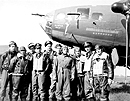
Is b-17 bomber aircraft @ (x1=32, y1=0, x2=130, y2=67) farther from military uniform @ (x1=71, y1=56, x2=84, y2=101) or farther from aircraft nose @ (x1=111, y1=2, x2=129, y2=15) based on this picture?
military uniform @ (x1=71, y1=56, x2=84, y2=101)

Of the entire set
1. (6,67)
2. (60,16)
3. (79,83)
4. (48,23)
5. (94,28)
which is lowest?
(79,83)

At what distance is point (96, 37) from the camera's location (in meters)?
10.7

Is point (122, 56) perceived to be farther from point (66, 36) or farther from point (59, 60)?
point (59, 60)

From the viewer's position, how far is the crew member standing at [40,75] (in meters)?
7.37

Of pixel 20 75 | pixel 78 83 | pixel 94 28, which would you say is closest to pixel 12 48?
pixel 20 75

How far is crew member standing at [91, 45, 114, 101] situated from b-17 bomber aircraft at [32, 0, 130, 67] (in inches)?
149

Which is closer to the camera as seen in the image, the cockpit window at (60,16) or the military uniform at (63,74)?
the military uniform at (63,74)

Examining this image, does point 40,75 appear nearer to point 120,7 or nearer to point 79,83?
point 79,83

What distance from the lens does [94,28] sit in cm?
1063

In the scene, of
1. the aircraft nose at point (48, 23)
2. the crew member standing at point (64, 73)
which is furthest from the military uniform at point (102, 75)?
the aircraft nose at point (48, 23)

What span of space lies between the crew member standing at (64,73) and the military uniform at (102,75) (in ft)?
2.85

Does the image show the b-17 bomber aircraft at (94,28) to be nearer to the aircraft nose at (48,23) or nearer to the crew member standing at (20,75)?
the aircraft nose at (48,23)

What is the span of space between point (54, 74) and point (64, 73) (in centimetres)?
34

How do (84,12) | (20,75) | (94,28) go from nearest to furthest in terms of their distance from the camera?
(20,75) < (94,28) < (84,12)
